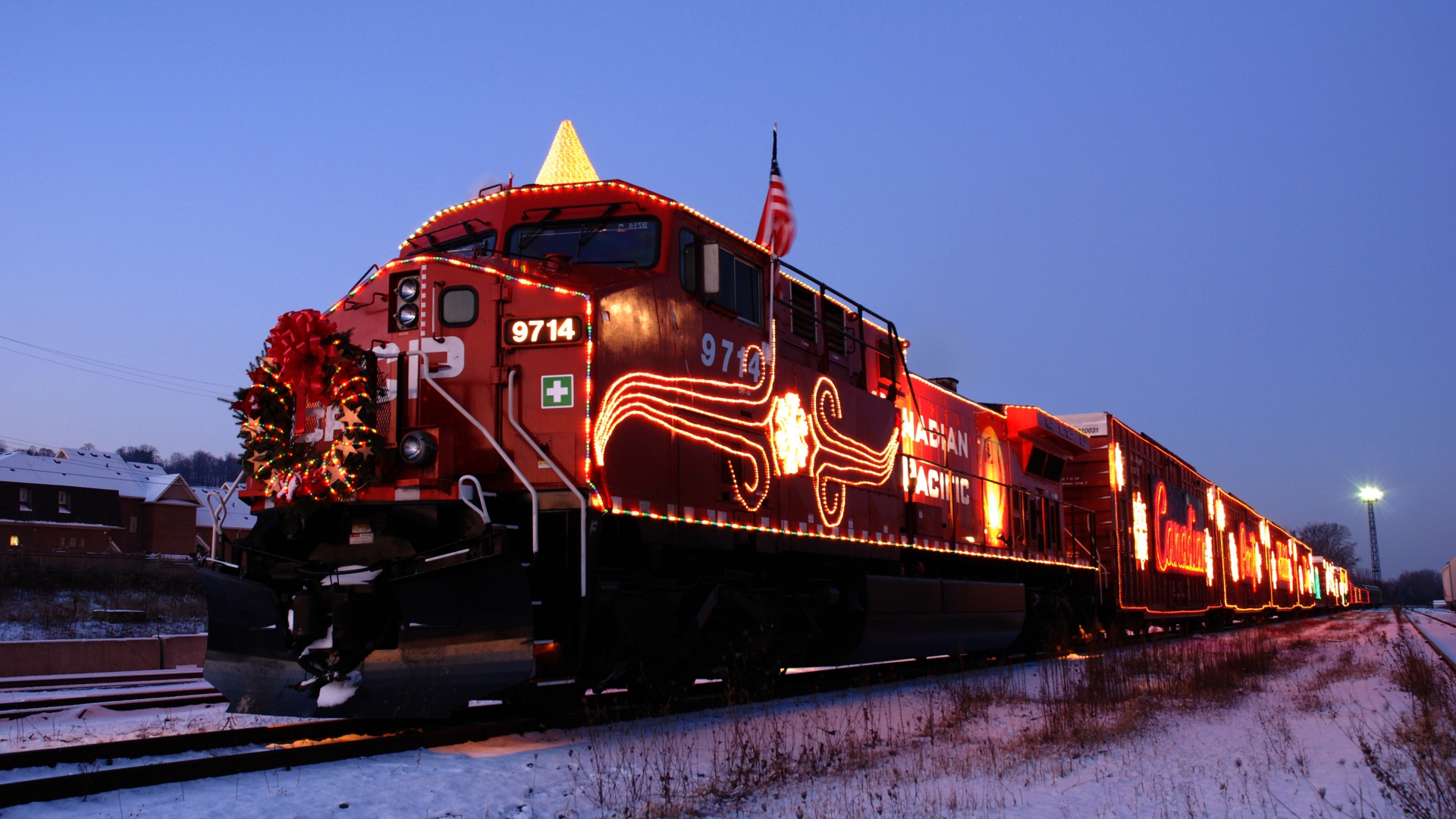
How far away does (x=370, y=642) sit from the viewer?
6988 millimetres

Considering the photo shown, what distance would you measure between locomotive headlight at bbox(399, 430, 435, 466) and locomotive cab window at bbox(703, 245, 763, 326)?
8.47 feet

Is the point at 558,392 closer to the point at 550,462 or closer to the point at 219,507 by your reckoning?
the point at 550,462

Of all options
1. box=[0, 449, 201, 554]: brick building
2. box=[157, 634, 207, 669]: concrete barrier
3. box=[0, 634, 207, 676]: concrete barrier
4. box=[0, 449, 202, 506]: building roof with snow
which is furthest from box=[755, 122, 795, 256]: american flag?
box=[0, 449, 202, 506]: building roof with snow

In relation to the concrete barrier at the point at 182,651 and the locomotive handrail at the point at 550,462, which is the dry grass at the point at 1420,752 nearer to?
the locomotive handrail at the point at 550,462

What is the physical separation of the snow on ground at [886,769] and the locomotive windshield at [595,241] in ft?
11.4

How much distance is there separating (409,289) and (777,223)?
377cm

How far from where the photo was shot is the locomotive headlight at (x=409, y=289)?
7973 millimetres

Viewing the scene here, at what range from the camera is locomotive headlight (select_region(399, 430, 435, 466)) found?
24.0ft

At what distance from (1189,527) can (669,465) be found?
20171mm

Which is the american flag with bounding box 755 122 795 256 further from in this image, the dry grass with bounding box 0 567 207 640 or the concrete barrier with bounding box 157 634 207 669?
the dry grass with bounding box 0 567 207 640

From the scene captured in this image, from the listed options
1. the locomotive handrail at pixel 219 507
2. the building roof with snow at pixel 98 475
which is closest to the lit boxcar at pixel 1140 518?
the locomotive handrail at pixel 219 507

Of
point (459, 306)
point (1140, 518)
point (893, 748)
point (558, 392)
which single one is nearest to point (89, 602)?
point (1140, 518)

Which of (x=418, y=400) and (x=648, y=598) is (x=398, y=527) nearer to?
(x=418, y=400)

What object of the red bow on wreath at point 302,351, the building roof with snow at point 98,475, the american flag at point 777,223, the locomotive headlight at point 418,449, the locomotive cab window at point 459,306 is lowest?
the locomotive headlight at point 418,449
